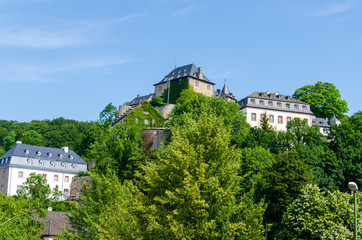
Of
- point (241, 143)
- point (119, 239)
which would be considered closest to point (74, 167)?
point (241, 143)

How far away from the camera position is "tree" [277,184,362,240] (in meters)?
27.1

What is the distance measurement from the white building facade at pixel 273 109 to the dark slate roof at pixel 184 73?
34.2ft

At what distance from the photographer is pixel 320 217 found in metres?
28.5

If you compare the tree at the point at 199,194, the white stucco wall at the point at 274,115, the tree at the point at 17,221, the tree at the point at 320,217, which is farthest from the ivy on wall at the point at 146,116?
the tree at the point at 199,194

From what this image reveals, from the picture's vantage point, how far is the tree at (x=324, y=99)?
8619cm

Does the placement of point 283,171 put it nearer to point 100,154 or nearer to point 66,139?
point 100,154

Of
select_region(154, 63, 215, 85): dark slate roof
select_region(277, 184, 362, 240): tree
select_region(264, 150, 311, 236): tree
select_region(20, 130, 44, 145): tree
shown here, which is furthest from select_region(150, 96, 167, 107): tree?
select_region(277, 184, 362, 240): tree

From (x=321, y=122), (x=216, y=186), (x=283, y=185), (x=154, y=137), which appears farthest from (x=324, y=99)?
(x=216, y=186)

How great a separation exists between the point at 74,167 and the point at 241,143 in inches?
1287

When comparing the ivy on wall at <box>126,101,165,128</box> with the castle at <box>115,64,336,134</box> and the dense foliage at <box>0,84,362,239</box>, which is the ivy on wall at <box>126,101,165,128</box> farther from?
the dense foliage at <box>0,84,362,239</box>

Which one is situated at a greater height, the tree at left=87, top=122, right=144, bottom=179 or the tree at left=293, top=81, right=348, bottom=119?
the tree at left=293, top=81, right=348, bottom=119

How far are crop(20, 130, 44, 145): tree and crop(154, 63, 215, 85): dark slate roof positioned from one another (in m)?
38.1

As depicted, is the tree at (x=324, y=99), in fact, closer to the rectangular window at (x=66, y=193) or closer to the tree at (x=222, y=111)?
the tree at (x=222, y=111)

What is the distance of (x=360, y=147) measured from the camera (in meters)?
52.2
